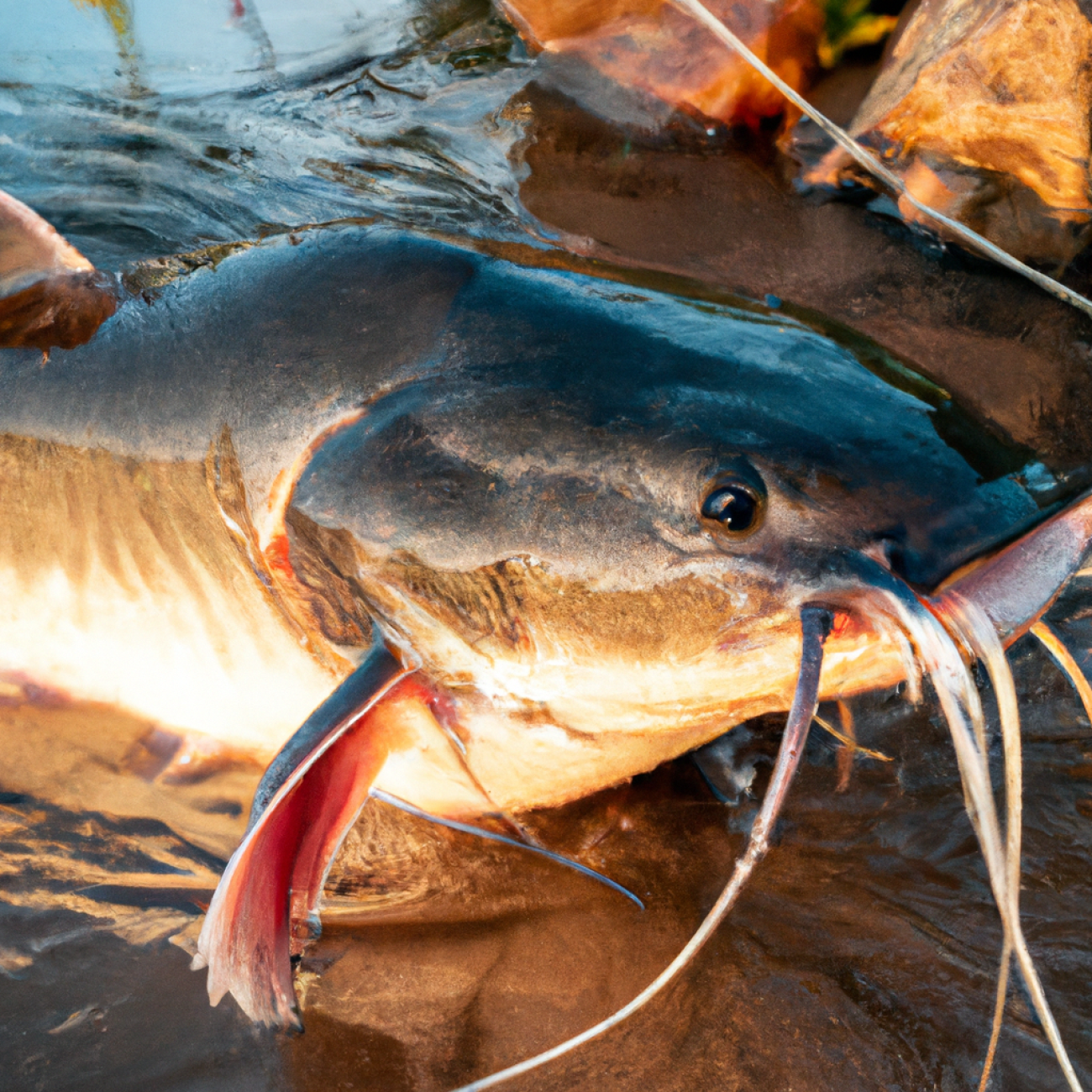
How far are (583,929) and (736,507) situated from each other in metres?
1.03

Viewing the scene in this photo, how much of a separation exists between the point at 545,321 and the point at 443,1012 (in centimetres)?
139

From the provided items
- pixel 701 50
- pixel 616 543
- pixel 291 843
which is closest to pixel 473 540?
pixel 616 543

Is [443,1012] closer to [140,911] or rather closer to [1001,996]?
[140,911]

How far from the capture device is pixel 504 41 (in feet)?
12.3

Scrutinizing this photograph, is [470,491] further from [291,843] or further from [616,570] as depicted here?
[291,843]

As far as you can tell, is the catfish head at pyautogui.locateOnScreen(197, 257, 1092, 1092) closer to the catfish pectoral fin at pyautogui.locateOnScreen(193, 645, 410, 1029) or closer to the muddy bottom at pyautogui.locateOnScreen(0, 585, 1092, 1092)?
the catfish pectoral fin at pyautogui.locateOnScreen(193, 645, 410, 1029)

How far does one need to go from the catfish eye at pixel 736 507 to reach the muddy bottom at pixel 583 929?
87 centimetres

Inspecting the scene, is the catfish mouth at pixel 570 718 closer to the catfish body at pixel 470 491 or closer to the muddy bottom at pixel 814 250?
the catfish body at pixel 470 491


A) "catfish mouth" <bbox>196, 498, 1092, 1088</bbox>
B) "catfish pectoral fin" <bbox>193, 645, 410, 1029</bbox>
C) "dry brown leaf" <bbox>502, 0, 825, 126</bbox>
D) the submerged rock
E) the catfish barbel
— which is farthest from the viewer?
"dry brown leaf" <bbox>502, 0, 825, 126</bbox>

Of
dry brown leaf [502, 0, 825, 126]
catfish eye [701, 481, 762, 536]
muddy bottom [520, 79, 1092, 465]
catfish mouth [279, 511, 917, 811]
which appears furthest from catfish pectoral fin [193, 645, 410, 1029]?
dry brown leaf [502, 0, 825, 126]

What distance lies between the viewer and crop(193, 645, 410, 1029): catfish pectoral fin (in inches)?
59.1

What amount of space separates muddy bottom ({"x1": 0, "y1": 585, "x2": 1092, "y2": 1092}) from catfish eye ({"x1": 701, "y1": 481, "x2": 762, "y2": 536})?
0.87 metres

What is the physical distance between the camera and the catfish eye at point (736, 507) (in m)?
1.41

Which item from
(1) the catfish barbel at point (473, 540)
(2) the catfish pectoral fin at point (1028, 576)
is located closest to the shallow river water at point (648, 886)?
(1) the catfish barbel at point (473, 540)
